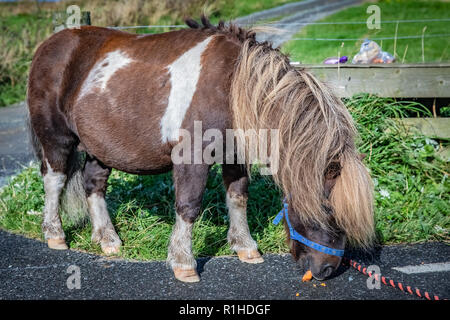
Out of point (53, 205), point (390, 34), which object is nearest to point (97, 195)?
point (53, 205)

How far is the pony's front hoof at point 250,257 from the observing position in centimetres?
353

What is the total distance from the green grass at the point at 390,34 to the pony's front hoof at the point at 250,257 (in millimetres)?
3034

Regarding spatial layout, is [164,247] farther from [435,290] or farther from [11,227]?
[435,290]

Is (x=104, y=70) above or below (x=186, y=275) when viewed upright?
above

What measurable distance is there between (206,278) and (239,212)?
630 mm

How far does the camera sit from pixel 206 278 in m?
3.25

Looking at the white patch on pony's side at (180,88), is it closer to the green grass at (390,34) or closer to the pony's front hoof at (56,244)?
the pony's front hoof at (56,244)

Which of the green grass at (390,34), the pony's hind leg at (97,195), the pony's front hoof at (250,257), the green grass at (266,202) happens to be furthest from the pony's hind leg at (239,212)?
the green grass at (390,34)

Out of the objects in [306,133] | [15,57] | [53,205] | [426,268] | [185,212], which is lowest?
[426,268]

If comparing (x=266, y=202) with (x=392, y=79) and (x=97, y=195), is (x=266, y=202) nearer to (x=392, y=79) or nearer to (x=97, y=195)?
(x=97, y=195)

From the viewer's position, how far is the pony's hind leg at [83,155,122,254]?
395 cm

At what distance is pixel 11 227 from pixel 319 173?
317cm

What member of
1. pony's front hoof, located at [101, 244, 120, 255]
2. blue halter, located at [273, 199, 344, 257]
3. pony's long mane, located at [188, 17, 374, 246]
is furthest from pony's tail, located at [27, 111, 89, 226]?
blue halter, located at [273, 199, 344, 257]

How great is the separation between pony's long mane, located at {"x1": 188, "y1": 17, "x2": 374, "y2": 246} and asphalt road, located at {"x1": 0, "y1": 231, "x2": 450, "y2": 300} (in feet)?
1.56
